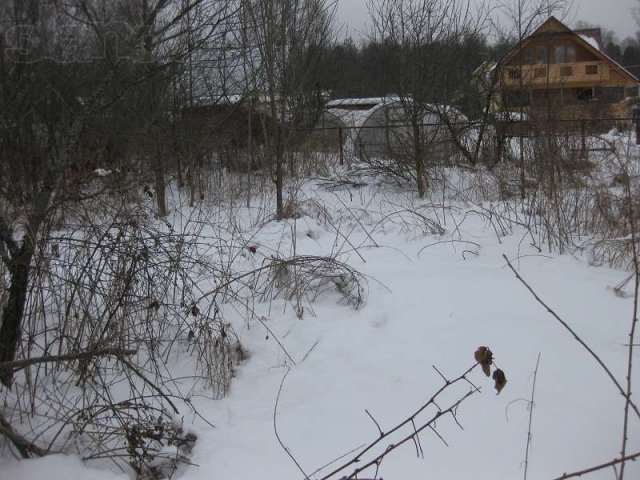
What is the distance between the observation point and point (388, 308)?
13.0 feet

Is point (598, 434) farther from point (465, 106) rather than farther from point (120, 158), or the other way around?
point (465, 106)

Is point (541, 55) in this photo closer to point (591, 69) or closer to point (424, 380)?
point (424, 380)

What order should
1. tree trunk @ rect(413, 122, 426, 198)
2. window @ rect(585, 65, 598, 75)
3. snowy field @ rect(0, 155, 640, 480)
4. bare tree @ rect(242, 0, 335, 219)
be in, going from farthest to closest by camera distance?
window @ rect(585, 65, 598, 75) < tree trunk @ rect(413, 122, 426, 198) < bare tree @ rect(242, 0, 335, 219) < snowy field @ rect(0, 155, 640, 480)

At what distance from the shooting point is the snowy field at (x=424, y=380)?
238 centimetres

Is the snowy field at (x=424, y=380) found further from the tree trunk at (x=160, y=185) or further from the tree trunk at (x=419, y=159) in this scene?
the tree trunk at (x=419, y=159)

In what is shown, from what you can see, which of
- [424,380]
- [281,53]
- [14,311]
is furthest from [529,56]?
[14,311]

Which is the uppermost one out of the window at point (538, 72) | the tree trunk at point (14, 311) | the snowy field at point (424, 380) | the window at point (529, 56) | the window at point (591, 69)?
the window at point (591, 69)

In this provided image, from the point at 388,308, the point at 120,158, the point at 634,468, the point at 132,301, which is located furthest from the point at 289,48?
the point at 634,468

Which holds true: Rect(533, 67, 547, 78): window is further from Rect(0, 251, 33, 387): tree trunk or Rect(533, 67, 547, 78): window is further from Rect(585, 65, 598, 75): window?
Rect(585, 65, 598, 75): window

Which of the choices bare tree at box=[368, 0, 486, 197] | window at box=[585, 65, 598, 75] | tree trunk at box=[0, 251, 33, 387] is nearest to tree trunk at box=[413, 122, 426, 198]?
bare tree at box=[368, 0, 486, 197]

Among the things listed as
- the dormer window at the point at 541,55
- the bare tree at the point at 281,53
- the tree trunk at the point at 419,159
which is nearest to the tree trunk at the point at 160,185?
the bare tree at the point at 281,53

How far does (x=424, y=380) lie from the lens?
297cm

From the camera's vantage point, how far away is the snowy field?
2381mm

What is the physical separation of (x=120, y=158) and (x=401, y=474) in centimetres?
543
